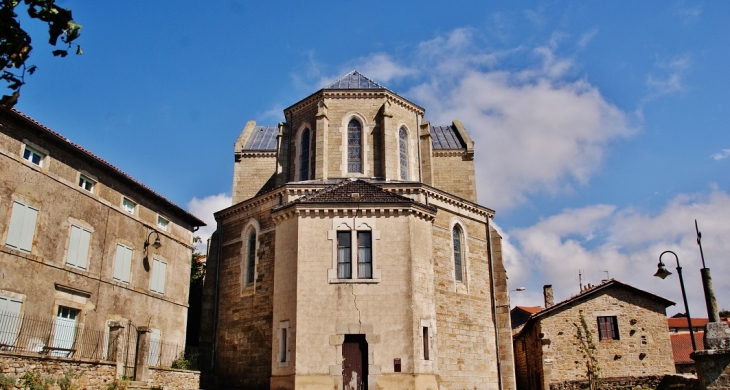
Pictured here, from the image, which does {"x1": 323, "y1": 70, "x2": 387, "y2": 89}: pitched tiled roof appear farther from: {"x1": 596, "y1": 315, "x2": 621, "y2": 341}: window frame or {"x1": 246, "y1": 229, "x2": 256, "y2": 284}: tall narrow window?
{"x1": 596, "y1": 315, "x2": 621, "y2": 341}: window frame

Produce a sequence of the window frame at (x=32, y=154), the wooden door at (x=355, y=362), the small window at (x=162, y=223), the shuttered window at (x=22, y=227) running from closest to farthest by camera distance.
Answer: the shuttered window at (x=22, y=227)
the window frame at (x=32, y=154)
the wooden door at (x=355, y=362)
the small window at (x=162, y=223)

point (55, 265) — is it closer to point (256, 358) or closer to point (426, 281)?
point (256, 358)

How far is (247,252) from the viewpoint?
2717 centimetres

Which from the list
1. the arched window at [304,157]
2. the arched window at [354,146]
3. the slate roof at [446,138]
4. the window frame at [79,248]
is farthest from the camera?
the slate roof at [446,138]

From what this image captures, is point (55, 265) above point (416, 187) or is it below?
below

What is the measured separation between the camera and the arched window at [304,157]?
96.0 ft

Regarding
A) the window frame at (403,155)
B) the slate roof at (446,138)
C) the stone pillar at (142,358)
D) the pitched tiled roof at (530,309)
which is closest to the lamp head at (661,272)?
the window frame at (403,155)

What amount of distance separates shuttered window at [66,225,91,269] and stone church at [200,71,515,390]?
6.93 meters

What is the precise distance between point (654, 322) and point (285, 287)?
19552 mm

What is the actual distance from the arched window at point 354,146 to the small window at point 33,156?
13745 millimetres

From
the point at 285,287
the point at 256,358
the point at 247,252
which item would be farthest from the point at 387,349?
the point at 247,252

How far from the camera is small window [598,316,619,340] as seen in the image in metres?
29.5

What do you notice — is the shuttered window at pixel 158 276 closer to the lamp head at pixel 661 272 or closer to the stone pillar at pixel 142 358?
the stone pillar at pixel 142 358

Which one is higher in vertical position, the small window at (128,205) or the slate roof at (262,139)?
the slate roof at (262,139)
